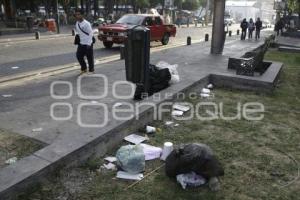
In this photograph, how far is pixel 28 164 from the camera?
379 centimetres

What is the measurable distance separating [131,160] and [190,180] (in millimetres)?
740

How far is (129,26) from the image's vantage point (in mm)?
16219

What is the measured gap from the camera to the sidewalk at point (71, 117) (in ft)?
12.6

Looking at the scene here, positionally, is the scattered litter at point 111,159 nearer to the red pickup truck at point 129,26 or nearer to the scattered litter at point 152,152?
the scattered litter at point 152,152

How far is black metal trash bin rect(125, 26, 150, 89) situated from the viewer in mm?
6062

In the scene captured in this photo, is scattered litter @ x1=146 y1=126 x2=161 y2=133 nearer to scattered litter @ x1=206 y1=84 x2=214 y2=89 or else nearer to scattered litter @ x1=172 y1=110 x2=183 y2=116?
scattered litter @ x1=172 y1=110 x2=183 y2=116

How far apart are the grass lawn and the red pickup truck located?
9.79 m

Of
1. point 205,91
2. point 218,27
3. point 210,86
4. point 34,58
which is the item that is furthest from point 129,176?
point 218,27

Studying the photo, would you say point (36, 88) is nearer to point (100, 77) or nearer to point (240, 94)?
point (100, 77)

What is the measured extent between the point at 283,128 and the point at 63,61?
8284 millimetres

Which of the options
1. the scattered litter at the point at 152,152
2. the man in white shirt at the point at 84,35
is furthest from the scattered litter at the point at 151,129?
the man in white shirt at the point at 84,35

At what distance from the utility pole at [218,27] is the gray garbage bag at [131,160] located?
37.6ft

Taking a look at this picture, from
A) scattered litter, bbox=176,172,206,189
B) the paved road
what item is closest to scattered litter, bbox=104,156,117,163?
scattered litter, bbox=176,172,206,189

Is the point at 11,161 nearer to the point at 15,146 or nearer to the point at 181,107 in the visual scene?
the point at 15,146
